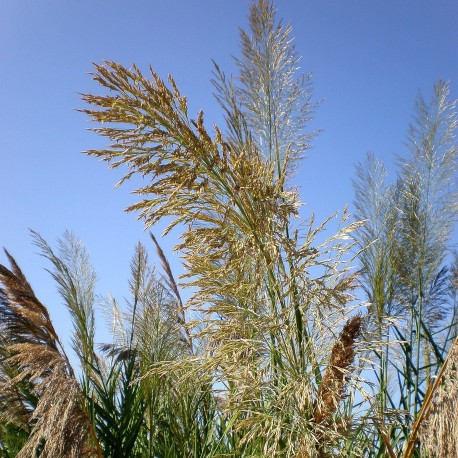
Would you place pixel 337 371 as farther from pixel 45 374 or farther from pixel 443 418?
pixel 45 374

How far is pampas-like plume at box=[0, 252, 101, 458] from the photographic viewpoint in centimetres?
296

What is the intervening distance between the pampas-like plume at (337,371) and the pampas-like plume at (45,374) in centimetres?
118

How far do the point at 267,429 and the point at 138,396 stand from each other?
1.24 meters

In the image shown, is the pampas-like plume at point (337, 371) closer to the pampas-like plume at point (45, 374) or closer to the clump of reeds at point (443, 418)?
the clump of reeds at point (443, 418)

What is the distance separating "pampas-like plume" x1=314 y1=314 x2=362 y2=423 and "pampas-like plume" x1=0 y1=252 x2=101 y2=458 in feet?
3.87

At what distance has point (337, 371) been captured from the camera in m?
2.81

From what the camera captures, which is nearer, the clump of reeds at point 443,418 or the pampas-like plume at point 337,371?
the clump of reeds at point 443,418

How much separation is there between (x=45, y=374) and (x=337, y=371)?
166cm

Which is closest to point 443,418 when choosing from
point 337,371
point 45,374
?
point 337,371

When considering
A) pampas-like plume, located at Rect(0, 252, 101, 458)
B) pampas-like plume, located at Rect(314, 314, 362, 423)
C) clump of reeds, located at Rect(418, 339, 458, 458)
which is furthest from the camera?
pampas-like plume, located at Rect(0, 252, 101, 458)

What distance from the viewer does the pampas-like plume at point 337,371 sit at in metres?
2.71

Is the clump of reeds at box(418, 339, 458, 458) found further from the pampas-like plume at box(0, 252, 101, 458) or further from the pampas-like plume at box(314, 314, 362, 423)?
the pampas-like plume at box(0, 252, 101, 458)

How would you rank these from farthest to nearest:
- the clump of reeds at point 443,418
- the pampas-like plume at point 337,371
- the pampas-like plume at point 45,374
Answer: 1. the pampas-like plume at point 45,374
2. the pampas-like plume at point 337,371
3. the clump of reeds at point 443,418

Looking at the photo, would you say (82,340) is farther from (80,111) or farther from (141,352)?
(80,111)
